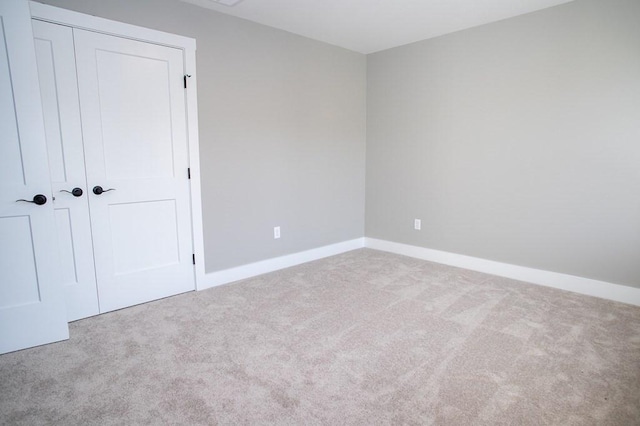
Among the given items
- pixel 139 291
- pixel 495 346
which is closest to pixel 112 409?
pixel 139 291

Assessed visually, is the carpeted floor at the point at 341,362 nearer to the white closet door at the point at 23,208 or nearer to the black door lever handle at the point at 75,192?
the white closet door at the point at 23,208

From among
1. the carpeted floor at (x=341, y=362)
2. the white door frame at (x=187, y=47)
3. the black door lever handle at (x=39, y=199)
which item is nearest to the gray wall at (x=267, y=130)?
the white door frame at (x=187, y=47)

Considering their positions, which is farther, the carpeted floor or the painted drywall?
the painted drywall

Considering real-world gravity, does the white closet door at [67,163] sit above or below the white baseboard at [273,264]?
above

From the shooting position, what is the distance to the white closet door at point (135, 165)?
263 cm

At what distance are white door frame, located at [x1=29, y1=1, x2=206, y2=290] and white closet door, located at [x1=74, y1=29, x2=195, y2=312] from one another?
0.05 m

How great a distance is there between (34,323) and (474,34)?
459cm

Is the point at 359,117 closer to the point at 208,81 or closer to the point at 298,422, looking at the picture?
the point at 208,81

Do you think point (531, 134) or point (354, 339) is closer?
point (354, 339)

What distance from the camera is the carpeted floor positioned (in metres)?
1.72

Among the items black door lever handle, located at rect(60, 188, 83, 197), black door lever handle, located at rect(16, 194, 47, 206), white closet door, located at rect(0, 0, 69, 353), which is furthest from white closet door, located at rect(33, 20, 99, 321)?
black door lever handle, located at rect(16, 194, 47, 206)

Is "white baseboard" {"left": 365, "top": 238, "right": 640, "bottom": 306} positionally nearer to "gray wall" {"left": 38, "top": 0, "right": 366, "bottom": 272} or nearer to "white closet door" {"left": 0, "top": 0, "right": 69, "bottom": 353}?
"gray wall" {"left": 38, "top": 0, "right": 366, "bottom": 272}

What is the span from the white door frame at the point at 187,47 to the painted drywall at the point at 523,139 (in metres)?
2.46

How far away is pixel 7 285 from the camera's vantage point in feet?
7.18
